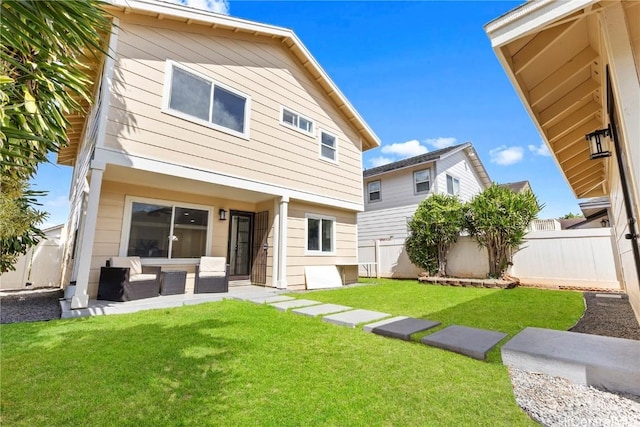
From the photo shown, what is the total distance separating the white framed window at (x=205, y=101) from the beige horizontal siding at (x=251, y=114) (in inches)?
5.9

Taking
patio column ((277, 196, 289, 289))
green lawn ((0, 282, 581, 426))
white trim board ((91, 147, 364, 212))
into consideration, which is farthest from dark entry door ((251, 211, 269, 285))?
green lawn ((0, 282, 581, 426))

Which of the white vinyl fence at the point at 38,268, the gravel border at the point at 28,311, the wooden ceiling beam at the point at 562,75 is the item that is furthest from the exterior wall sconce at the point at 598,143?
the white vinyl fence at the point at 38,268

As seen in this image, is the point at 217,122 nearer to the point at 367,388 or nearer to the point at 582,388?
the point at 367,388

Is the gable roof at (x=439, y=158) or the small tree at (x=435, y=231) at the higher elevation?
the gable roof at (x=439, y=158)

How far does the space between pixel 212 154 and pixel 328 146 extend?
4.19m

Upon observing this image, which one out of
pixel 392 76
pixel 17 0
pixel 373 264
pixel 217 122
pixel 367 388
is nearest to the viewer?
pixel 17 0

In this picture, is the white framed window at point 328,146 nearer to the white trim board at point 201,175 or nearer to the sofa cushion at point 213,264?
the white trim board at point 201,175

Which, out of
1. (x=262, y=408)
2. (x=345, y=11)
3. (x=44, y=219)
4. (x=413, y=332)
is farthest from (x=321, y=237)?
(x=44, y=219)

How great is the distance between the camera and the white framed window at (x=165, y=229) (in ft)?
21.9

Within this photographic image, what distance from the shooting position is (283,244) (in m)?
7.73

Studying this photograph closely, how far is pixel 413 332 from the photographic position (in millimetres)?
3650

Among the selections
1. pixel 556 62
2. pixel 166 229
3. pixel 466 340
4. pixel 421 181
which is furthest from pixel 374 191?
pixel 466 340

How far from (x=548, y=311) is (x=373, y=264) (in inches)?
308

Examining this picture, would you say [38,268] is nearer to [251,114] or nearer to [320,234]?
[251,114]
